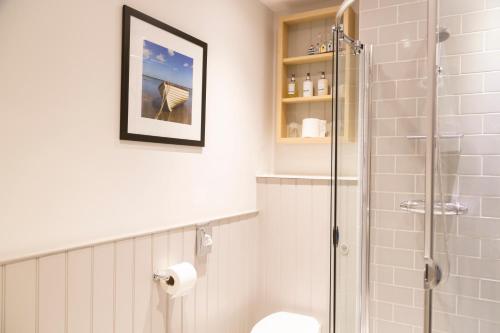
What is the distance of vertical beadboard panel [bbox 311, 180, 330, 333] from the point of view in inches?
96.5

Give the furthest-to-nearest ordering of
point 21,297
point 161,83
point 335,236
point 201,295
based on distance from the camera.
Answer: point 201,295 → point 335,236 → point 161,83 → point 21,297

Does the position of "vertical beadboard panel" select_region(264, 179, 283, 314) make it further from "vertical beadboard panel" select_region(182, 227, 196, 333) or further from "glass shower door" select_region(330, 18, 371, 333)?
"vertical beadboard panel" select_region(182, 227, 196, 333)

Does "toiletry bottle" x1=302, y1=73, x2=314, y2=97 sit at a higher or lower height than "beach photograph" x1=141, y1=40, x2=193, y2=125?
higher

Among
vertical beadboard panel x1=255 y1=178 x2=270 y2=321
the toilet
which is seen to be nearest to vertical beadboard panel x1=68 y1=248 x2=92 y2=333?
the toilet

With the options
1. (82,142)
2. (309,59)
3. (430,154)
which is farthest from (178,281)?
(309,59)

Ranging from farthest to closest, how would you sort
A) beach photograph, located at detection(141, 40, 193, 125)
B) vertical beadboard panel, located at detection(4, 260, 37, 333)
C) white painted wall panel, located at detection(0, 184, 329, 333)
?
beach photograph, located at detection(141, 40, 193, 125) → white painted wall panel, located at detection(0, 184, 329, 333) → vertical beadboard panel, located at detection(4, 260, 37, 333)

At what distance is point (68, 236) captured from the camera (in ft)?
4.68

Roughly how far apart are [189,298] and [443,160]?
1.49m

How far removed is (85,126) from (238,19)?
4.54 ft

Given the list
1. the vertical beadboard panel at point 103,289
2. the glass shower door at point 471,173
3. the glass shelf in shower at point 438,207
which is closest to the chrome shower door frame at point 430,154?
the glass shelf in shower at point 438,207

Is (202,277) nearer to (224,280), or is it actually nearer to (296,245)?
(224,280)

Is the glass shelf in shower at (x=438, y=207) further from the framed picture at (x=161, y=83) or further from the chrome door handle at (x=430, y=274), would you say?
the framed picture at (x=161, y=83)

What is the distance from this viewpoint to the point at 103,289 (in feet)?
5.06

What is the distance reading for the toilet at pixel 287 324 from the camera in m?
2.24
